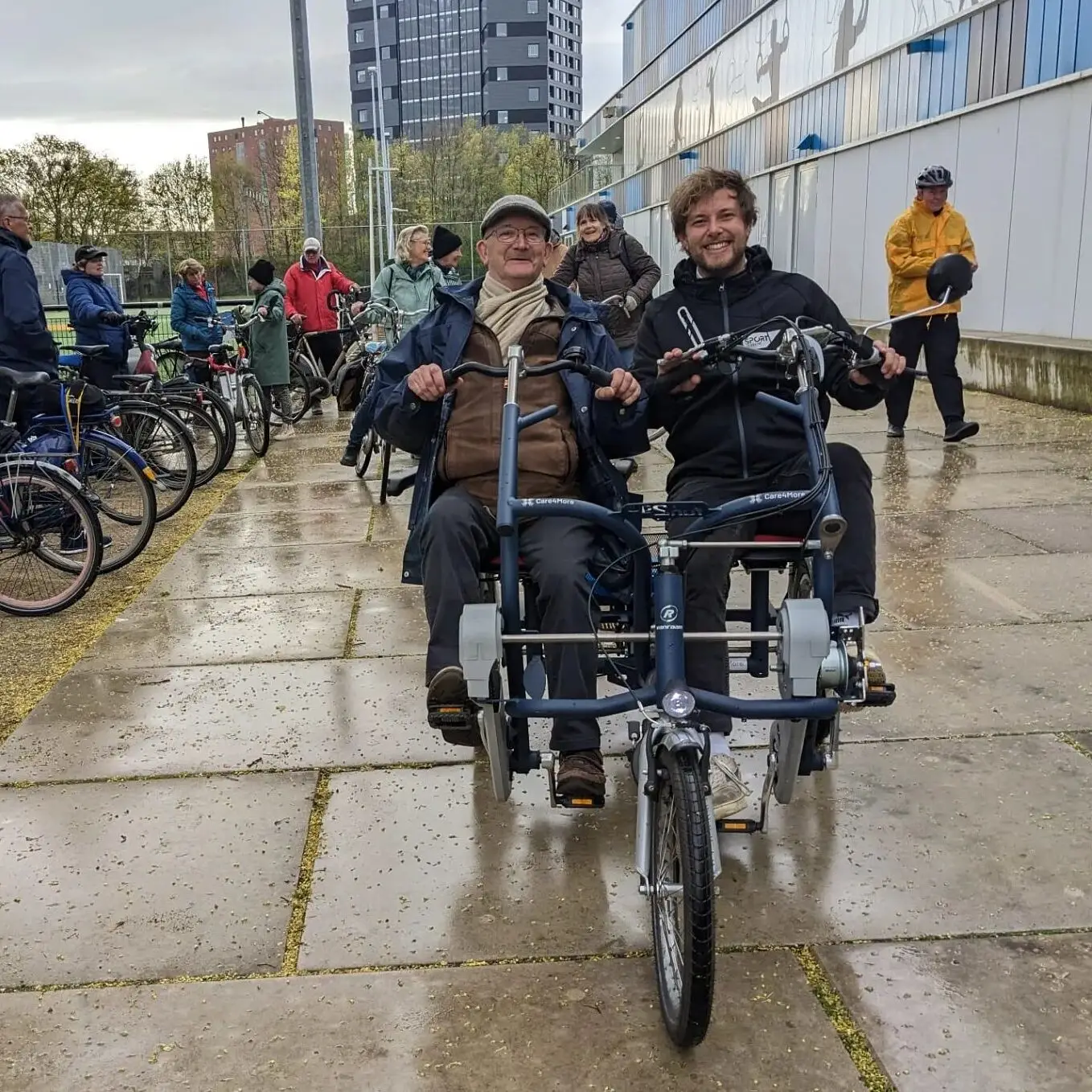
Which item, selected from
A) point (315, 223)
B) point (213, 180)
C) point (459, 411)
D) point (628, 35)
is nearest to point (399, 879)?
point (459, 411)

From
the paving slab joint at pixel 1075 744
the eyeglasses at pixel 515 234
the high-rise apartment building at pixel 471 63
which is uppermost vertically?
the high-rise apartment building at pixel 471 63

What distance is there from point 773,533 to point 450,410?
1.02 meters

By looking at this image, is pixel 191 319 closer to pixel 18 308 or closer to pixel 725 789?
pixel 18 308

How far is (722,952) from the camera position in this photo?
2596mm

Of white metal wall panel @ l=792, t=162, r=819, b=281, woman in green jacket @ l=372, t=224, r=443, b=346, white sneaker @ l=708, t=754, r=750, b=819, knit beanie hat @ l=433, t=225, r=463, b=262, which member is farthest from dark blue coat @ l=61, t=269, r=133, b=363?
white metal wall panel @ l=792, t=162, r=819, b=281

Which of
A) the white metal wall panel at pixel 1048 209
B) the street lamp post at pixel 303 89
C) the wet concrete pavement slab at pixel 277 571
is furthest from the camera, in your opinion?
the street lamp post at pixel 303 89

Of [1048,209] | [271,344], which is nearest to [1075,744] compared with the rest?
[271,344]

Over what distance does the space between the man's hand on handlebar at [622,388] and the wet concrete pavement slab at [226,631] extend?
1991mm

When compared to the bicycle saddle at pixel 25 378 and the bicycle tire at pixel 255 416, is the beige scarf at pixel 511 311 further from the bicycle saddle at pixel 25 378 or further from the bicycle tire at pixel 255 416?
the bicycle tire at pixel 255 416

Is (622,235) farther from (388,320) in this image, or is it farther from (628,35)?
(628,35)

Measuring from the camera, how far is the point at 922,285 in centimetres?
897

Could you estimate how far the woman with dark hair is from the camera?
859 cm

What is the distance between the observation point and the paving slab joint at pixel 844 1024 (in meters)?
2.19

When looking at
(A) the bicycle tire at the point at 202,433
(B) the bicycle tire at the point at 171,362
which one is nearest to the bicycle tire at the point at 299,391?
(B) the bicycle tire at the point at 171,362
